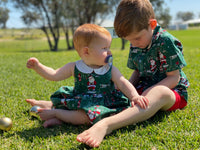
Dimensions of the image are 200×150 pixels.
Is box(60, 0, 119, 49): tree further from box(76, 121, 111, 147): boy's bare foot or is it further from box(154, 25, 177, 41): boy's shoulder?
box(76, 121, 111, 147): boy's bare foot

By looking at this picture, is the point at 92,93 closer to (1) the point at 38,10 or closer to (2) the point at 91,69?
(2) the point at 91,69

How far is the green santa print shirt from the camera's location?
219 cm

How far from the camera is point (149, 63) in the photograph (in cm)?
241

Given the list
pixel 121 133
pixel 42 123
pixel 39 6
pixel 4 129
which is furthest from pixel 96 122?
pixel 39 6

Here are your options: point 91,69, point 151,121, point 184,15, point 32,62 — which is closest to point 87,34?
point 91,69

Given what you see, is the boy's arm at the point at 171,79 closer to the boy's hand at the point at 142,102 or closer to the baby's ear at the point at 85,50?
the boy's hand at the point at 142,102

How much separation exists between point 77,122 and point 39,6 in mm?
18277

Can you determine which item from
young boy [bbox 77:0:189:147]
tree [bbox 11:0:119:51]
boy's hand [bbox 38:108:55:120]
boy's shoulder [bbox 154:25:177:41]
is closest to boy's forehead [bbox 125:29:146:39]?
young boy [bbox 77:0:189:147]

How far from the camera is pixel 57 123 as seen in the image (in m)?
2.20

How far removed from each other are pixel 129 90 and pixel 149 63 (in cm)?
49

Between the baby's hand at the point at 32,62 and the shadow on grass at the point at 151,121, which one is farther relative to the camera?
the baby's hand at the point at 32,62

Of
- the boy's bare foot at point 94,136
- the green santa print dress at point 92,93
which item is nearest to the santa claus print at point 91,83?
the green santa print dress at point 92,93

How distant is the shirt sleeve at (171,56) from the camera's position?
2176mm

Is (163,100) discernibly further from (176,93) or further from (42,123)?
(42,123)
